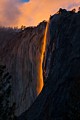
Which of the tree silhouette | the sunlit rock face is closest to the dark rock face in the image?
the sunlit rock face

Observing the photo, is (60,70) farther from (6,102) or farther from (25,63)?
(6,102)

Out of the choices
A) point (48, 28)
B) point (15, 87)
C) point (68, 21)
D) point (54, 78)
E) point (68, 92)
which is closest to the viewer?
point (68, 92)

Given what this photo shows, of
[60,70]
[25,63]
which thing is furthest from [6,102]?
[25,63]

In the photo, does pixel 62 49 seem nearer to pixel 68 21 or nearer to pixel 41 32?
pixel 68 21

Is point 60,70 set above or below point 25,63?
below

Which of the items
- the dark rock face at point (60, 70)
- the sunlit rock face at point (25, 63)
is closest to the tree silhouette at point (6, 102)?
the dark rock face at point (60, 70)

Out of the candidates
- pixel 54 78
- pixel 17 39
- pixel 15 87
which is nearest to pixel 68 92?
pixel 54 78
